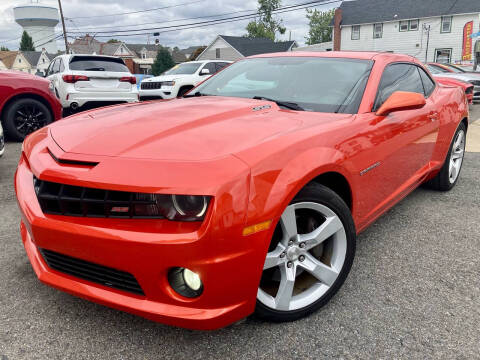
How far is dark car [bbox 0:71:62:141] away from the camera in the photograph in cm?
631

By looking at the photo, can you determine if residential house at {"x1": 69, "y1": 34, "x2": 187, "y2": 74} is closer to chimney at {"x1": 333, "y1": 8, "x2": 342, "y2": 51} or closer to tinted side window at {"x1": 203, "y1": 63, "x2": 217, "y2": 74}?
chimney at {"x1": 333, "y1": 8, "x2": 342, "y2": 51}

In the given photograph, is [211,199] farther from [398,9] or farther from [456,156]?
[398,9]

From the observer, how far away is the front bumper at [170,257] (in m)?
1.53

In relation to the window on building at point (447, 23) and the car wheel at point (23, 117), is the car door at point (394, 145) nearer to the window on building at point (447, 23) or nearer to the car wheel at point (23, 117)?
the car wheel at point (23, 117)

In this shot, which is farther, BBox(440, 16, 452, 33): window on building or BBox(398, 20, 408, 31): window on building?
BBox(398, 20, 408, 31): window on building

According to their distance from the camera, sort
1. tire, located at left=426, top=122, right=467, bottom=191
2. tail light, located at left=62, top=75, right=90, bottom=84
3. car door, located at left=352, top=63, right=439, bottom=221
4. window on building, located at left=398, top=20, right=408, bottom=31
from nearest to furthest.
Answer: car door, located at left=352, top=63, right=439, bottom=221
tire, located at left=426, top=122, right=467, bottom=191
tail light, located at left=62, top=75, right=90, bottom=84
window on building, located at left=398, top=20, right=408, bottom=31

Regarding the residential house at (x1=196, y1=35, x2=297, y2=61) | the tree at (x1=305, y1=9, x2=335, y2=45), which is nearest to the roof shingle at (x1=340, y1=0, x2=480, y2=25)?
the residential house at (x1=196, y1=35, x2=297, y2=61)

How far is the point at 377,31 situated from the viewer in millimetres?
36844

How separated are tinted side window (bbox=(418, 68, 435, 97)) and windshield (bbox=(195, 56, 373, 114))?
1117 millimetres

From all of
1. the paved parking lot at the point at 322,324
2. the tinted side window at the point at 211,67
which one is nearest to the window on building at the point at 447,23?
the tinted side window at the point at 211,67

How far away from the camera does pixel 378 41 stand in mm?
37031

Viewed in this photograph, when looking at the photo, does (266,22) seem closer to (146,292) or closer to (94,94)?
(94,94)

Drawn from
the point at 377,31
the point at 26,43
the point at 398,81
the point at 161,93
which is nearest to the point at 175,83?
the point at 161,93

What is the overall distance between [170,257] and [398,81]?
2.48 m
